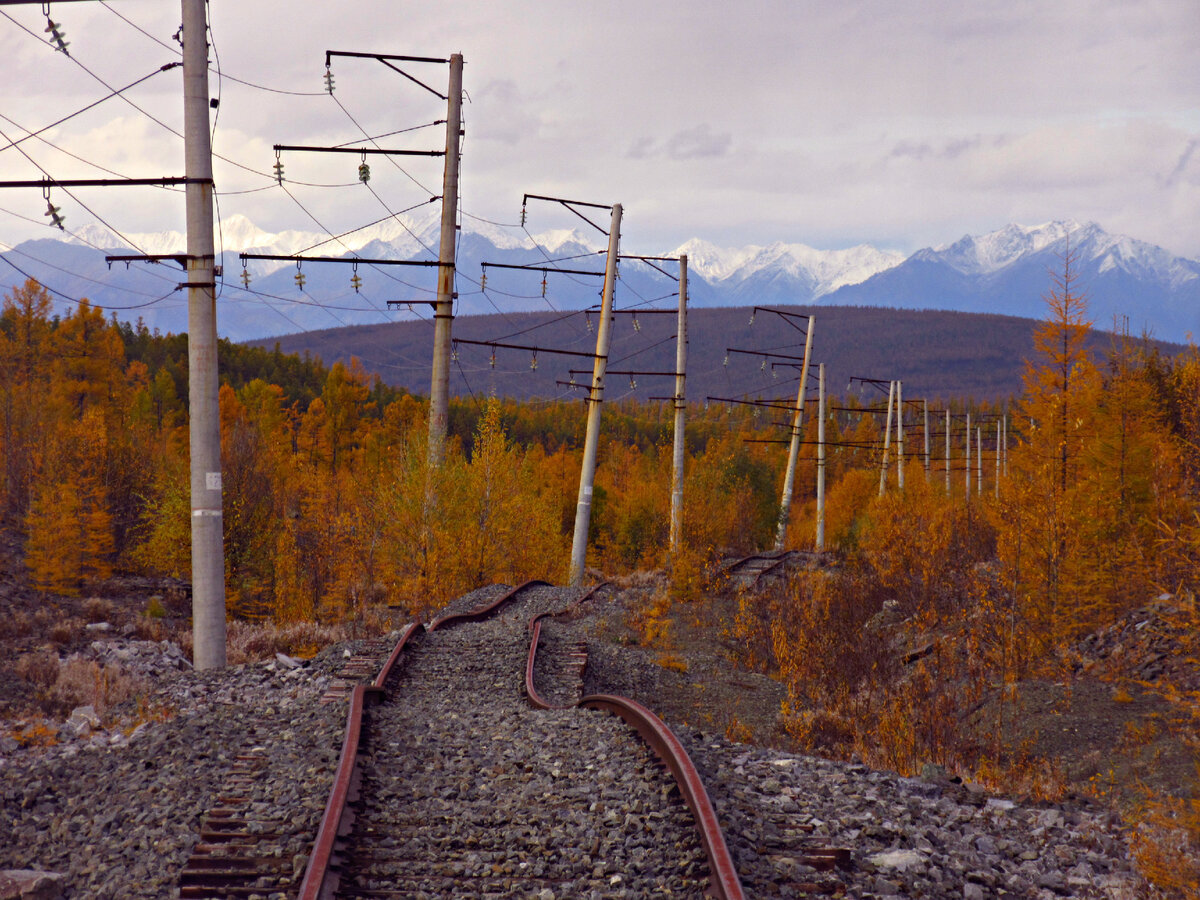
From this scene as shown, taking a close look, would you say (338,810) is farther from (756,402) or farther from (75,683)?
(756,402)

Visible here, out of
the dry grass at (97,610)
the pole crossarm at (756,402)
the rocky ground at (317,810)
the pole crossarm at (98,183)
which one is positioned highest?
the pole crossarm at (98,183)

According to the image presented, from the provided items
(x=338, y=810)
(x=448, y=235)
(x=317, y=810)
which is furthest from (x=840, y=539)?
(x=338, y=810)

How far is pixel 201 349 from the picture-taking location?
11.3 metres

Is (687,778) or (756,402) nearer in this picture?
(687,778)

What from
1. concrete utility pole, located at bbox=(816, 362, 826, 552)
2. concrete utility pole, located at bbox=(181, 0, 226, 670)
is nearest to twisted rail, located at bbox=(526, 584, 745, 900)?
concrete utility pole, located at bbox=(181, 0, 226, 670)

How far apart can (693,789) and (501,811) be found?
1257 mm

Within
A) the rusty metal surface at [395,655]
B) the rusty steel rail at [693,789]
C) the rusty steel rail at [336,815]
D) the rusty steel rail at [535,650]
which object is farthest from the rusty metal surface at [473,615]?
the rusty steel rail at [693,789]

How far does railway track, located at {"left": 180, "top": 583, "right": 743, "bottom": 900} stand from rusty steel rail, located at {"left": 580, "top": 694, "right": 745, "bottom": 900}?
0.01 metres

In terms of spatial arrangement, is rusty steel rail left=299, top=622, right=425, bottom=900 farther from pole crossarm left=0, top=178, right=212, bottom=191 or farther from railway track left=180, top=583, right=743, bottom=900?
pole crossarm left=0, top=178, right=212, bottom=191

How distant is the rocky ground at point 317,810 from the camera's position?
511 centimetres

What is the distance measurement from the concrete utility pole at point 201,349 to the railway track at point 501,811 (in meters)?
3.09

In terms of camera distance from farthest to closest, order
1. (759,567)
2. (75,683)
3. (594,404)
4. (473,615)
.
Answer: (759,567)
(594,404)
(473,615)
(75,683)

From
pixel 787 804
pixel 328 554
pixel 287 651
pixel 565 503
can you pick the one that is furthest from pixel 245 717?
pixel 565 503

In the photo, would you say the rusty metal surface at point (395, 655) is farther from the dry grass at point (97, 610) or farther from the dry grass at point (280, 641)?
the dry grass at point (97, 610)
